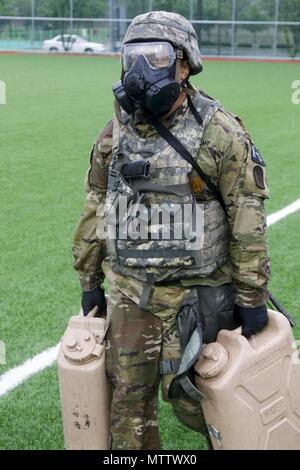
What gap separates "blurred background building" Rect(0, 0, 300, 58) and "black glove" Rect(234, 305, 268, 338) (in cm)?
3509

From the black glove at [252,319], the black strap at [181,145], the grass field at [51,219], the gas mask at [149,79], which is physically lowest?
the grass field at [51,219]

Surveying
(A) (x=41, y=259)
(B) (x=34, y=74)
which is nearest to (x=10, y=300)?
(A) (x=41, y=259)

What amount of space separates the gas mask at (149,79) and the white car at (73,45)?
3753 cm

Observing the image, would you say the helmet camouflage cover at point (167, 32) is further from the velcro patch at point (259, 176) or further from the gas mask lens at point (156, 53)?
the velcro patch at point (259, 176)

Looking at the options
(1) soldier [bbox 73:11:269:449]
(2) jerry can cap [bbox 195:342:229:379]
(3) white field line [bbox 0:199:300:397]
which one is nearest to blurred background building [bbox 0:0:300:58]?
(3) white field line [bbox 0:199:300:397]

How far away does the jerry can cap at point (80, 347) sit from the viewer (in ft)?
9.30

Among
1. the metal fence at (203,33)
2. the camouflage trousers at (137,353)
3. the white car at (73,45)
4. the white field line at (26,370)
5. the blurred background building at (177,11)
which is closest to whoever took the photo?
the camouflage trousers at (137,353)

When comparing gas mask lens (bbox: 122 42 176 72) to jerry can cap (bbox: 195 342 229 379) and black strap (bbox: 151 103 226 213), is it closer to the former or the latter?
black strap (bbox: 151 103 226 213)

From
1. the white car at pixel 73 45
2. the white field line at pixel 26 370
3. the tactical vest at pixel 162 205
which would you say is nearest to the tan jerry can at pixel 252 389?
the tactical vest at pixel 162 205

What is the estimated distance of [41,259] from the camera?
6109 millimetres

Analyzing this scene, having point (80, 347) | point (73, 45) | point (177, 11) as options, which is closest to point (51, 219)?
point (80, 347)
